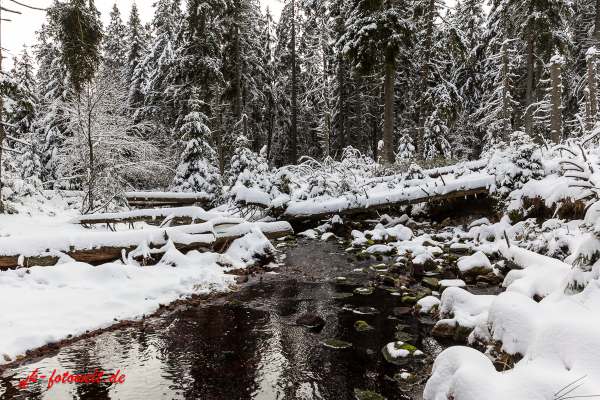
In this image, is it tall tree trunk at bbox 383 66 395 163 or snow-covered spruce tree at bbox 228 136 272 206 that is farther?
tall tree trunk at bbox 383 66 395 163

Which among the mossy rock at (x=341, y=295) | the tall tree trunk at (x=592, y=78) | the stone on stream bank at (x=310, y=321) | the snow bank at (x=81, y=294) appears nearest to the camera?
the snow bank at (x=81, y=294)

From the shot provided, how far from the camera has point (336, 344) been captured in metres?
4.28

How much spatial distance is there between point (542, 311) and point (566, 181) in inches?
205

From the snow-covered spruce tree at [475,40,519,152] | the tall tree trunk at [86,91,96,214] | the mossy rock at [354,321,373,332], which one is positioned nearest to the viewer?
the mossy rock at [354,321,373,332]

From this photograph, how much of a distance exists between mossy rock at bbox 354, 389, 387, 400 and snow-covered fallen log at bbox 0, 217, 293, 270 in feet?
17.5

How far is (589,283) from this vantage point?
2924 mm

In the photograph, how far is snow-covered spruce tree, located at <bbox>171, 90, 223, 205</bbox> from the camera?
58.0ft

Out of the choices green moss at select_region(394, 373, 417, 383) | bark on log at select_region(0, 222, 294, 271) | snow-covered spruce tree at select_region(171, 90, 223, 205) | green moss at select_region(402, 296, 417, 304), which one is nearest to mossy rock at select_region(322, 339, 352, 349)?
green moss at select_region(394, 373, 417, 383)

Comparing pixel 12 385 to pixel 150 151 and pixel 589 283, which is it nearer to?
pixel 589 283

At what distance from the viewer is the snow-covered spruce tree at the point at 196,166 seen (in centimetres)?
1767

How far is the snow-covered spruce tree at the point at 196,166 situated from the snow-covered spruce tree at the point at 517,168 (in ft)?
42.6

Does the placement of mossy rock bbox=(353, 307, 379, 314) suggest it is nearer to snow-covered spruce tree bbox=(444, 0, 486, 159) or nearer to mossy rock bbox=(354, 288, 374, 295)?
mossy rock bbox=(354, 288, 374, 295)

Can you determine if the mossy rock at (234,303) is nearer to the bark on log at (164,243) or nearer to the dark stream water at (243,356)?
the dark stream water at (243,356)

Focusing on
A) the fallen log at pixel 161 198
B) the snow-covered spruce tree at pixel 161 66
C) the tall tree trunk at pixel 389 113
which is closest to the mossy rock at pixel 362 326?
the tall tree trunk at pixel 389 113
